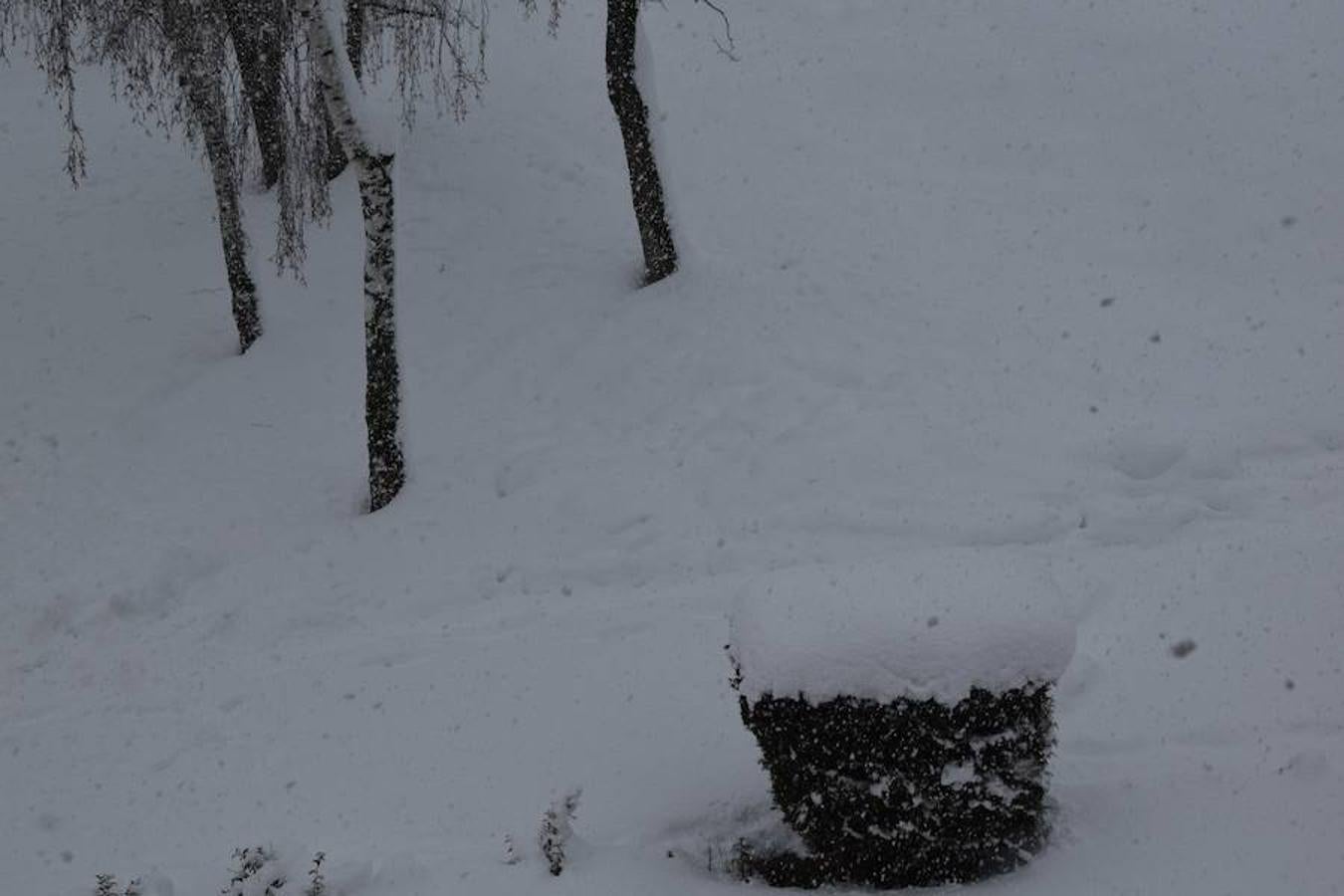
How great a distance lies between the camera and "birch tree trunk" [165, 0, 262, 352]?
12805 mm

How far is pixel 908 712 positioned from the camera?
599cm

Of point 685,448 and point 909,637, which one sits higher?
point 909,637

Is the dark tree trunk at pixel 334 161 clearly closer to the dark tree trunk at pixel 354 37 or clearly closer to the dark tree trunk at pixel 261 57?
the dark tree trunk at pixel 354 37

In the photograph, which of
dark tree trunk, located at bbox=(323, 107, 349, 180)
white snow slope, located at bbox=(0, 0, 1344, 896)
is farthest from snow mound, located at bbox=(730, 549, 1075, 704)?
dark tree trunk, located at bbox=(323, 107, 349, 180)

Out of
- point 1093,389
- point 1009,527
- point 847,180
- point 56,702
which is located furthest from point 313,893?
point 847,180

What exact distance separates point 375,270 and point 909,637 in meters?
6.73

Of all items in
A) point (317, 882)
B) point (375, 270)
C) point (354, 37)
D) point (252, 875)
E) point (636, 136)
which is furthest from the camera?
point (354, 37)

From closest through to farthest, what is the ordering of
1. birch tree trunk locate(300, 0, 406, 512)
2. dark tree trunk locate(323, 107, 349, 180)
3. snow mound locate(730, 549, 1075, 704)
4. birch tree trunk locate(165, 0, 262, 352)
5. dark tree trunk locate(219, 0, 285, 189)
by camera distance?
snow mound locate(730, 549, 1075, 704) < birch tree trunk locate(300, 0, 406, 512) < birch tree trunk locate(165, 0, 262, 352) < dark tree trunk locate(219, 0, 285, 189) < dark tree trunk locate(323, 107, 349, 180)

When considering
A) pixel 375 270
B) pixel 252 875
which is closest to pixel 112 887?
pixel 252 875

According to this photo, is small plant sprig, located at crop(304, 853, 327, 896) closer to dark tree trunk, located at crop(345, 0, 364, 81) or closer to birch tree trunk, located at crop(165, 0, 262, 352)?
birch tree trunk, located at crop(165, 0, 262, 352)

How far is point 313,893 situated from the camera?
6.65 metres

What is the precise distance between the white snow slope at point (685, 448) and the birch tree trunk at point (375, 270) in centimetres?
37

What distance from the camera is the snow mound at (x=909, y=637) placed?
6.00 metres

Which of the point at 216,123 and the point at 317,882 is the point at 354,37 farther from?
the point at 317,882
